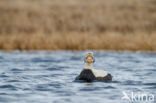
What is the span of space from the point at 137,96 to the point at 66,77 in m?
3.28

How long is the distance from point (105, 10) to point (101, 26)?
7.97 feet

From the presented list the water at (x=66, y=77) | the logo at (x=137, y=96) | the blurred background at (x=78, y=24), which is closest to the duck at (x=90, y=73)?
the water at (x=66, y=77)

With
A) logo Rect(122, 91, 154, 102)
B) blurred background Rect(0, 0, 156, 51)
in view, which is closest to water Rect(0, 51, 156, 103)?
logo Rect(122, 91, 154, 102)

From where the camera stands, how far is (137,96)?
10.2 m

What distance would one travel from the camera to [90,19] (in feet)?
101

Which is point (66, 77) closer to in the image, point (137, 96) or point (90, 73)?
point (90, 73)

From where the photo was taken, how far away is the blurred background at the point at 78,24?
21500 millimetres

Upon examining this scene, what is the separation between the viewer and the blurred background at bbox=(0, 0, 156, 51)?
21500mm

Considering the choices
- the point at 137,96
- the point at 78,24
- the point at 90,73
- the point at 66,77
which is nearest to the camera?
the point at 137,96

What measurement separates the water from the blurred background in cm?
53

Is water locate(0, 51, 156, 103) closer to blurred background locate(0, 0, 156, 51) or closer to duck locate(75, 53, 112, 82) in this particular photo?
duck locate(75, 53, 112, 82)

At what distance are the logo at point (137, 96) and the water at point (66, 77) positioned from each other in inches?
5.1

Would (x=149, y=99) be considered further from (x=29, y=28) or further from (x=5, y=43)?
(x=29, y=28)

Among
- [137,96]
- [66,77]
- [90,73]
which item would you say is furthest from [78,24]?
[137,96]
